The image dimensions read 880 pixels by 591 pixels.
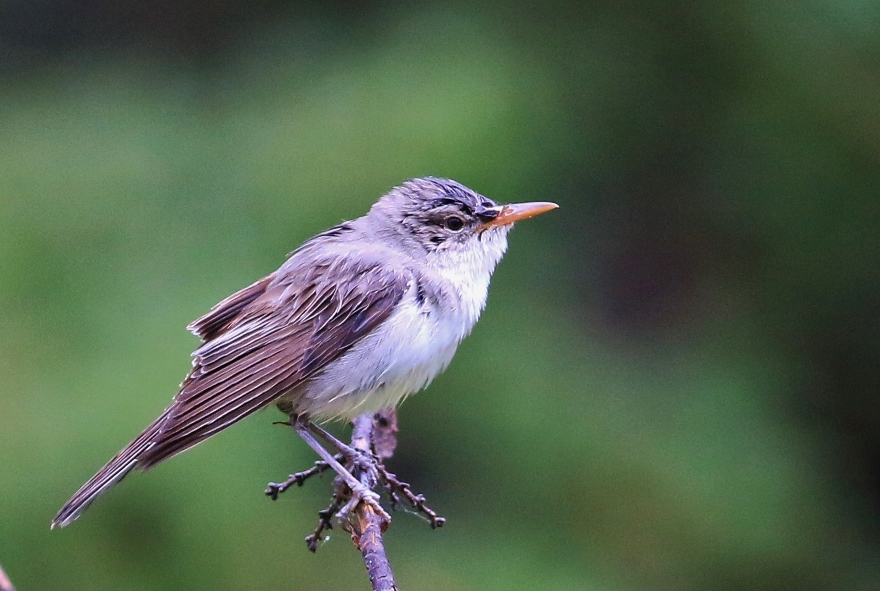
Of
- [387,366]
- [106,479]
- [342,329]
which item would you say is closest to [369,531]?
[387,366]

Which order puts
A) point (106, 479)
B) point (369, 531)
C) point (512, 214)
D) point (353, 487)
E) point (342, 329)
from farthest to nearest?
point (512, 214) < point (342, 329) < point (353, 487) < point (106, 479) < point (369, 531)

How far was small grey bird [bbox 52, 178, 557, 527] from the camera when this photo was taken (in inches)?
128

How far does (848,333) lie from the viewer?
587 centimetres

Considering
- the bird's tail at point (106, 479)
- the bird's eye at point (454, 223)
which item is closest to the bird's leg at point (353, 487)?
the bird's tail at point (106, 479)

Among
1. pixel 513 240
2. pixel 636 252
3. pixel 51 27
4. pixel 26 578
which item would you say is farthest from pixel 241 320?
pixel 51 27

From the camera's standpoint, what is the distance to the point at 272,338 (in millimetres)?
3490

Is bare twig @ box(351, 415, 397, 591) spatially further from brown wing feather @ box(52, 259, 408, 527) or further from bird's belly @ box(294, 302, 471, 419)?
brown wing feather @ box(52, 259, 408, 527)

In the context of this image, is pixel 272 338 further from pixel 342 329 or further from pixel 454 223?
pixel 454 223

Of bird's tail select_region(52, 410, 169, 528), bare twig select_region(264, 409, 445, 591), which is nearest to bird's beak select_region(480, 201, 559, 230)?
bare twig select_region(264, 409, 445, 591)

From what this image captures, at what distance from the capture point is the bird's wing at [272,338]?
127 inches

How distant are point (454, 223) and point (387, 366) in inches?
29.8

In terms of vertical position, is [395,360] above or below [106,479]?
above

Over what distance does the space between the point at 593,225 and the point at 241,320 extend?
320 centimetres

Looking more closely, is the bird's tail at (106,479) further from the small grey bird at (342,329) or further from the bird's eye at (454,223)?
the bird's eye at (454,223)
